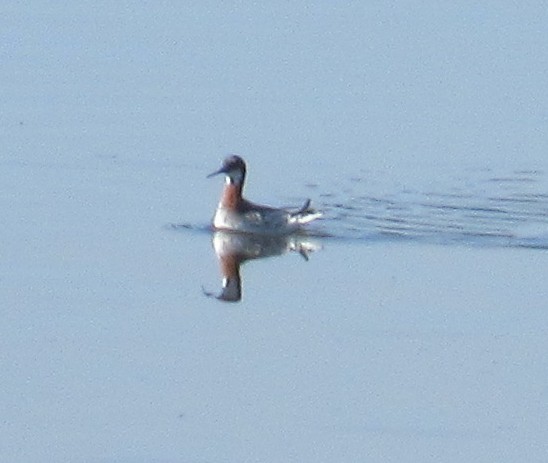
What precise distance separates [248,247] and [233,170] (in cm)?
88

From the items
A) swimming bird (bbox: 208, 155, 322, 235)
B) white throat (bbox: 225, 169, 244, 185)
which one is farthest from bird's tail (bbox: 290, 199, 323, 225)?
white throat (bbox: 225, 169, 244, 185)

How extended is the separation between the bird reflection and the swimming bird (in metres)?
0.06

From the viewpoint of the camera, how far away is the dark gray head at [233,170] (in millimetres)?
17953

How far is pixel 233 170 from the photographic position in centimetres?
1797

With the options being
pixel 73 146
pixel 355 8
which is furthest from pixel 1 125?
pixel 355 8

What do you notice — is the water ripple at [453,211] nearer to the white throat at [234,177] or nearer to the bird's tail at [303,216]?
the bird's tail at [303,216]

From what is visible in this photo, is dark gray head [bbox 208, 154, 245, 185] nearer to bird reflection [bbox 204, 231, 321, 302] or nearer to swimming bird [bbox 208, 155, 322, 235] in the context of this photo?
swimming bird [bbox 208, 155, 322, 235]

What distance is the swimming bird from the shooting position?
681 inches

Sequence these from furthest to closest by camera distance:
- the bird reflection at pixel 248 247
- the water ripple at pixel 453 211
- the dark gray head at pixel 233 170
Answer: the dark gray head at pixel 233 170, the water ripple at pixel 453 211, the bird reflection at pixel 248 247

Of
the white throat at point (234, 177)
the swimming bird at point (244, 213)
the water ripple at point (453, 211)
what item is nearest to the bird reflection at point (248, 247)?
the swimming bird at point (244, 213)

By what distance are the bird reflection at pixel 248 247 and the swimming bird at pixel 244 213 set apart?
6cm

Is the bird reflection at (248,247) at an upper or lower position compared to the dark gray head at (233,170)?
lower

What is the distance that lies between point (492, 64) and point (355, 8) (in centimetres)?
358

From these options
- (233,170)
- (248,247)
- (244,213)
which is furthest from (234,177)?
(248,247)
